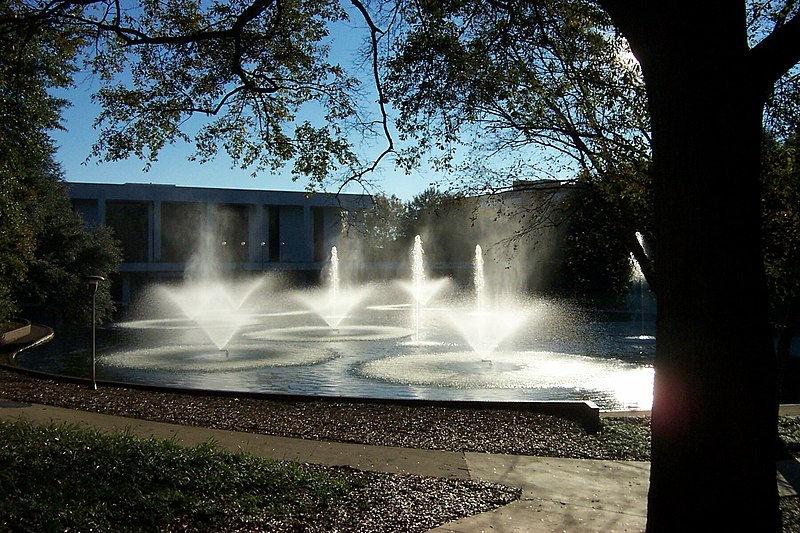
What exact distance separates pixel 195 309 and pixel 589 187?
40301mm

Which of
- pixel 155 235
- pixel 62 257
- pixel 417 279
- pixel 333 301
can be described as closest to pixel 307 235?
pixel 155 235

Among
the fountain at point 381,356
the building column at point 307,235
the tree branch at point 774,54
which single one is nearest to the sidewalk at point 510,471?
the tree branch at point 774,54

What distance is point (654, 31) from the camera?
186 inches

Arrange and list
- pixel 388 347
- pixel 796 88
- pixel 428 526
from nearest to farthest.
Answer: pixel 428 526 → pixel 796 88 → pixel 388 347

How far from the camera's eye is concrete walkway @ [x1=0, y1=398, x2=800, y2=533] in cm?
639

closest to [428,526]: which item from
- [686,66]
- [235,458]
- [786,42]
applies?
[235,458]

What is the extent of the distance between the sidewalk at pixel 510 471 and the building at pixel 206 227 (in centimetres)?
5355

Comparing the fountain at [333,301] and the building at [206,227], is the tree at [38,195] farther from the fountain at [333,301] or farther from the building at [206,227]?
the building at [206,227]

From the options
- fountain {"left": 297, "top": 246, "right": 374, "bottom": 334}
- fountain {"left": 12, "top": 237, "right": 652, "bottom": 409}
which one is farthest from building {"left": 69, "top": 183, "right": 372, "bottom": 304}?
fountain {"left": 12, "top": 237, "right": 652, "bottom": 409}

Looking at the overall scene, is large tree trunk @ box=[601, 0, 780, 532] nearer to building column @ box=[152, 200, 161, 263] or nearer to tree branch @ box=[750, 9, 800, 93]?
tree branch @ box=[750, 9, 800, 93]

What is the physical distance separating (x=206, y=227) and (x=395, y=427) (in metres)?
60.8

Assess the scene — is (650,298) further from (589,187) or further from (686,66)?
(686,66)

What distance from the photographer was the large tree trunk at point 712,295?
438cm

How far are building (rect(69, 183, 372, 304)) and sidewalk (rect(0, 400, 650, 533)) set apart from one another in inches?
2108
